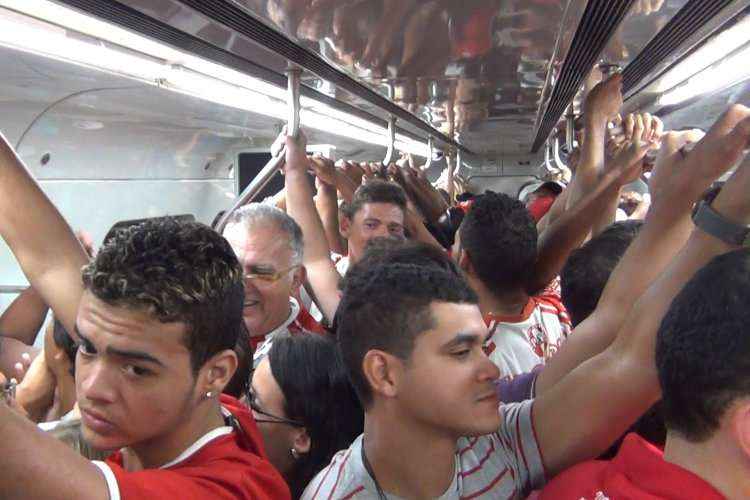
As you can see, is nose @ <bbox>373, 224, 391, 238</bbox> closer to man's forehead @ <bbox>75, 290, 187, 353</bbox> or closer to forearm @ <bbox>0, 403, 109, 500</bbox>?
man's forehead @ <bbox>75, 290, 187, 353</bbox>

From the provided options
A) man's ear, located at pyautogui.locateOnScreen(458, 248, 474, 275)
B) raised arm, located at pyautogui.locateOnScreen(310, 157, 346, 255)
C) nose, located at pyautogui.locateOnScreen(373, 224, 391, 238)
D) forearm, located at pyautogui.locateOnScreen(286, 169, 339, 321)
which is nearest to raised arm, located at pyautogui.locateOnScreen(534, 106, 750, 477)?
man's ear, located at pyautogui.locateOnScreen(458, 248, 474, 275)

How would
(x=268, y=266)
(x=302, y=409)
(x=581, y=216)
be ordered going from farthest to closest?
(x=581, y=216) → (x=268, y=266) → (x=302, y=409)

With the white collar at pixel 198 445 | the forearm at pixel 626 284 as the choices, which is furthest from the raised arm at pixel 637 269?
the white collar at pixel 198 445

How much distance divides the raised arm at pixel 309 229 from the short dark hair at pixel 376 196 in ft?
2.21

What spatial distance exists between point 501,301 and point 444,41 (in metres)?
0.83

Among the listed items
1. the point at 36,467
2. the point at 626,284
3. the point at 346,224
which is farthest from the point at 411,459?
the point at 346,224

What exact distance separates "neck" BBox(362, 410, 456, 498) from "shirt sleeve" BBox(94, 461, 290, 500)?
20 cm

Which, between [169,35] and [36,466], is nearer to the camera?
[36,466]

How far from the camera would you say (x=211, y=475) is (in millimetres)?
1327

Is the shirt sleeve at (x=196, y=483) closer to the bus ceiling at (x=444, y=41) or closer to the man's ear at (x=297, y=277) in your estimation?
the bus ceiling at (x=444, y=41)

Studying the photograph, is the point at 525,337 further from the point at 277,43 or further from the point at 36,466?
the point at 36,466

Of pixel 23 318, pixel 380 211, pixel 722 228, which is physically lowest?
pixel 23 318

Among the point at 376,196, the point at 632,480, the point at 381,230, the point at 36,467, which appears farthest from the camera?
the point at 376,196

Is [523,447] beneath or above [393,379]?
beneath
